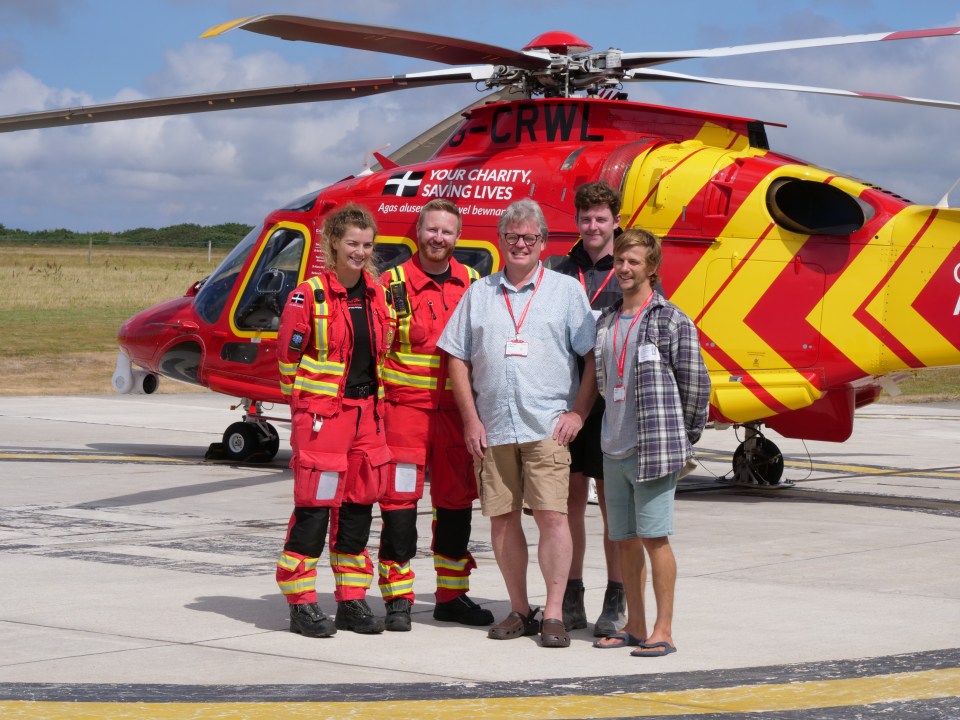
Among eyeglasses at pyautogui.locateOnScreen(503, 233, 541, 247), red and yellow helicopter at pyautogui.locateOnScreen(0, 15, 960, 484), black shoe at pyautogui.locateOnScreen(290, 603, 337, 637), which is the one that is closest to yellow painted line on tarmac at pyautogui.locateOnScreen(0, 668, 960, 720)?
black shoe at pyautogui.locateOnScreen(290, 603, 337, 637)

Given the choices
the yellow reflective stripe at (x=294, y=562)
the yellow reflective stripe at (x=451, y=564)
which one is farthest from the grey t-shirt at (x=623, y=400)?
the yellow reflective stripe at (x=294, y=562)

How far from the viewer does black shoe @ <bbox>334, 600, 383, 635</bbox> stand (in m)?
6.55

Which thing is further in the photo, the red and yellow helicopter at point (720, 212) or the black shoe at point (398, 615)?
the red and yellow helicopter at point (720, 212)

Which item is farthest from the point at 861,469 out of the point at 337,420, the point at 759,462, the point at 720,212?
A: the point at 337,420

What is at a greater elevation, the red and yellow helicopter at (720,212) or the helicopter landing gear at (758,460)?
the red and yellow helicopter at (720,212)

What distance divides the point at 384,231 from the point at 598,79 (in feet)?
7.68

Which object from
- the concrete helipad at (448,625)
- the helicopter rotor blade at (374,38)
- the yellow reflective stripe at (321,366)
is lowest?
the concrete helipad at (448,625)

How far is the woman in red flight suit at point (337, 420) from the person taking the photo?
257 inches

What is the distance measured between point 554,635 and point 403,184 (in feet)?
23.6

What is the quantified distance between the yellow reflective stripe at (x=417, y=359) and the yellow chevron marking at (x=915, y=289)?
17.9 ft

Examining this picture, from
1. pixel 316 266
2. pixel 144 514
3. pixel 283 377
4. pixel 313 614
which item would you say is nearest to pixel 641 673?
pixel 313 614

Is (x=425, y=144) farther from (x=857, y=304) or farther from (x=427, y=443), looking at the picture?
(x=427, y=443)

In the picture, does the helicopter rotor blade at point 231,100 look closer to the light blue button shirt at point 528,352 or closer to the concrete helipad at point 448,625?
the concrete helipad at point 448,625

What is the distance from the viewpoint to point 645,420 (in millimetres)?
6078
